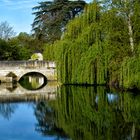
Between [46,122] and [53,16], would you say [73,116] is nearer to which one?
[46,122]

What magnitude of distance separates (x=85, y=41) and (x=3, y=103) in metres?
9.77

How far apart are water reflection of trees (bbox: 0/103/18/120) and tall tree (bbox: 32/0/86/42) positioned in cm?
2712

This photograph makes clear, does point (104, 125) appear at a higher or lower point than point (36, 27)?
lower

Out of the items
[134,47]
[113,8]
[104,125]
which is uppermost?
[113,8]

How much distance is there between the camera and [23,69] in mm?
44500

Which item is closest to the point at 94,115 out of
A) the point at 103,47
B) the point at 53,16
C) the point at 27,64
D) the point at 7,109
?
the point at 7,109

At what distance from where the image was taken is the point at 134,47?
2952cm

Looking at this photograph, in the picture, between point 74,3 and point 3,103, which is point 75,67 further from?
point 74,3

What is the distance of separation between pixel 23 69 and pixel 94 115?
996 inches

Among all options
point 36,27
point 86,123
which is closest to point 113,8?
point 86,123

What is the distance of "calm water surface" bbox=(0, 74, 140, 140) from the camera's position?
15.7m

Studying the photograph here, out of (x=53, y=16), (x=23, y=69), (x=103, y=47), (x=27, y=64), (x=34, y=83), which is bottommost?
(x=34, y=83)

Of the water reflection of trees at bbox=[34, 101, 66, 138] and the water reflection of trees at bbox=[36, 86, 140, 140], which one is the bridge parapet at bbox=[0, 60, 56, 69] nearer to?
the water reflection of trees at bbox=[36, 86, 140, 140]

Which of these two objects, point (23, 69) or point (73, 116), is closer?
point (73, 116)
